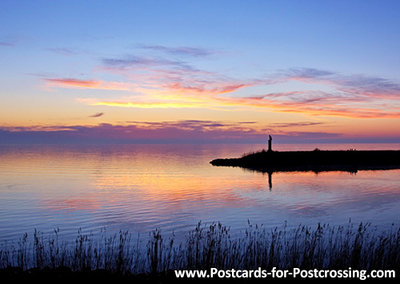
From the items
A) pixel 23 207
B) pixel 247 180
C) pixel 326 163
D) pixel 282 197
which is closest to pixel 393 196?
pixel 282 197

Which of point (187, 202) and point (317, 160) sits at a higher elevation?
point (317, 160)

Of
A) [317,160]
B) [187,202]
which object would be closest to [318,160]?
[317,160]

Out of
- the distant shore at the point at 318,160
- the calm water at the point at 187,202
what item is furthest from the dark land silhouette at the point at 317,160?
the calm water at the point at 187,202

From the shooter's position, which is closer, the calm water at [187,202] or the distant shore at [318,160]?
the calm water at [187,202]

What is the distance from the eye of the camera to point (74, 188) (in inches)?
1822

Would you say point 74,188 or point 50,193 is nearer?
point 50,193

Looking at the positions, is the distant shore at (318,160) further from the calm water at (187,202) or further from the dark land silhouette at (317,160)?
the calm water at (187,202)

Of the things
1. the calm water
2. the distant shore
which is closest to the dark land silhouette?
the distant shore

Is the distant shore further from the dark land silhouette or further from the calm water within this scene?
the calm water

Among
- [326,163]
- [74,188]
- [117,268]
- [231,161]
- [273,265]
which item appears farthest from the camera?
[231,161]

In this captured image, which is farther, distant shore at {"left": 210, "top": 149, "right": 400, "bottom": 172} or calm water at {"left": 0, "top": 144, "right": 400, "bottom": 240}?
distant shore at {"left": 210, "top": 149, "right": 400, "bottom": 172}

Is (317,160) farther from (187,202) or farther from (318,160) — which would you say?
(187,202)

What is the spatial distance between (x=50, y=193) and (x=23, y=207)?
8.59 m

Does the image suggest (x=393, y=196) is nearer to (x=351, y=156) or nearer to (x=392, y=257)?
(x=392, y=257)
